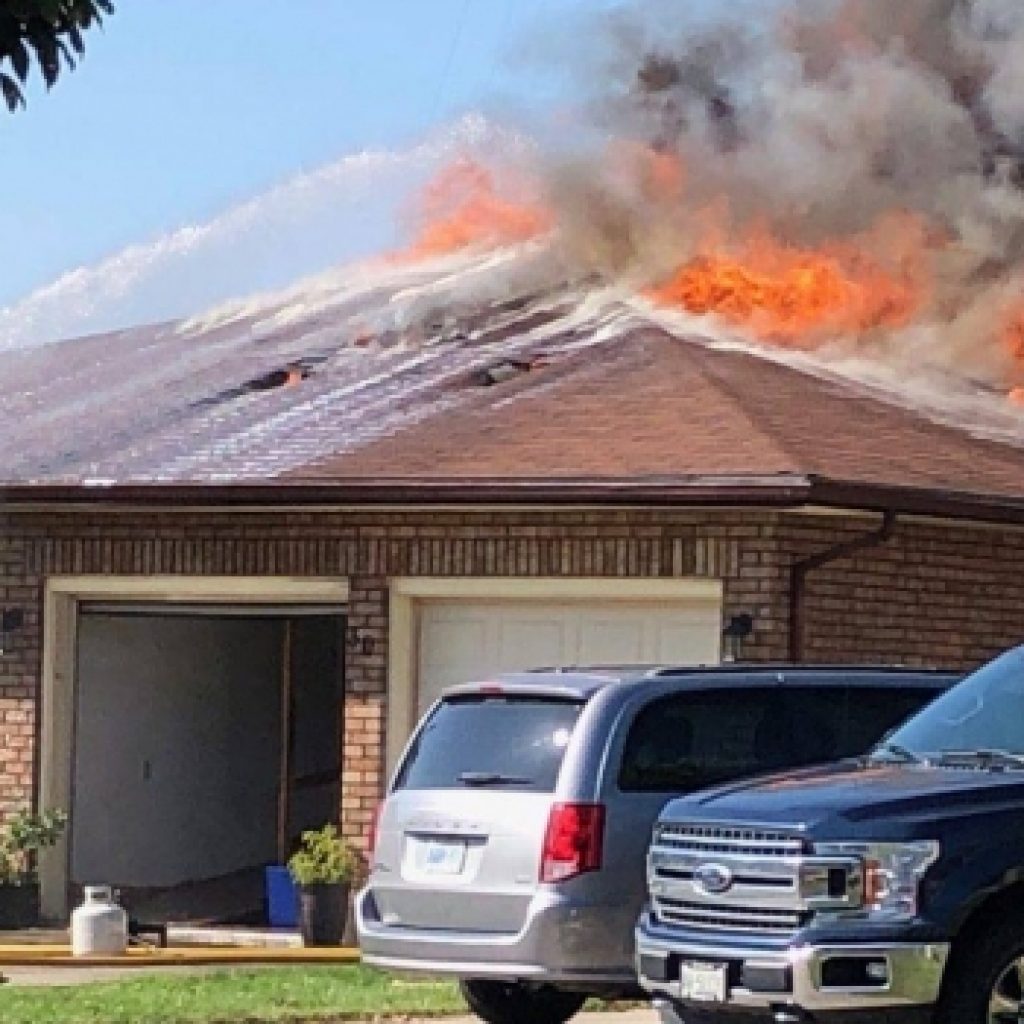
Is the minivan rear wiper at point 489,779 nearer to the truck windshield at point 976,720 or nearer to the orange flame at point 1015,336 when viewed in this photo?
the truck windshield at point 976,720

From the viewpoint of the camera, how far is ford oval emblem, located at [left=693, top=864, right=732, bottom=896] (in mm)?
10992

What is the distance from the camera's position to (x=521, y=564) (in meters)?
19.1

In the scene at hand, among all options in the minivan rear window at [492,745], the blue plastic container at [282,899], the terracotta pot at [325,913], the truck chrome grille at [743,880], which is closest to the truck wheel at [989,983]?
the truck chrome grille at [743,880]

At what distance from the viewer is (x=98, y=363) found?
26.6 meters

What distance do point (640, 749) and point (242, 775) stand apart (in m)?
11.0

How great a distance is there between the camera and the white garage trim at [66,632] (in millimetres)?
20125

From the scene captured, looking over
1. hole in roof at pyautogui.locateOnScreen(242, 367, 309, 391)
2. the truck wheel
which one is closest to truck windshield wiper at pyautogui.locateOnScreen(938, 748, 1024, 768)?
the truck wheel

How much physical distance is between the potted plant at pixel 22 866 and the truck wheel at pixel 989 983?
420 inches

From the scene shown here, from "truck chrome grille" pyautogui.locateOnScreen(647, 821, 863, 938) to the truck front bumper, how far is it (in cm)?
14

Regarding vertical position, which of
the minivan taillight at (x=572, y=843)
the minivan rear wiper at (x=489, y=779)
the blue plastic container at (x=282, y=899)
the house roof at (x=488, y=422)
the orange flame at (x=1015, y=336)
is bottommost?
the blue plastic container at (x=282, y=899)

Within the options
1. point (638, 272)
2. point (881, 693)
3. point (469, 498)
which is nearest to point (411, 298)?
point (638, 272)

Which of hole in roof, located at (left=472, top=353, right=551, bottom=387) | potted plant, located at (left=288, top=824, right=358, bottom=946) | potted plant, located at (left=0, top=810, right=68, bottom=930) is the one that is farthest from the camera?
hole in roof, located at (left=472, top=353, right=551, bottom=387)

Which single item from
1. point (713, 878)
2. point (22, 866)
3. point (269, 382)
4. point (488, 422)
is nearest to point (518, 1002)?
point (713, 878)

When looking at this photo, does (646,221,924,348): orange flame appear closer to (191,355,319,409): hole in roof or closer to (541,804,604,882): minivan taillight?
(191,355,319,409): hole in roof
